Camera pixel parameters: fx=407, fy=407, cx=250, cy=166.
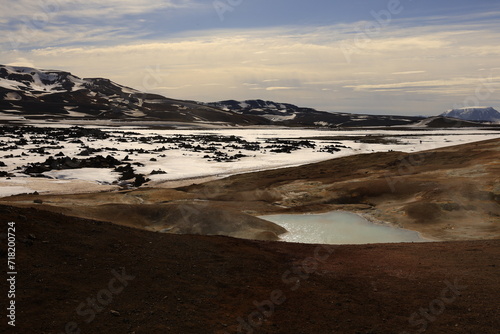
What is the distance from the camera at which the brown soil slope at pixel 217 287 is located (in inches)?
415

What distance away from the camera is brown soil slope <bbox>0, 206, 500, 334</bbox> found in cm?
1053

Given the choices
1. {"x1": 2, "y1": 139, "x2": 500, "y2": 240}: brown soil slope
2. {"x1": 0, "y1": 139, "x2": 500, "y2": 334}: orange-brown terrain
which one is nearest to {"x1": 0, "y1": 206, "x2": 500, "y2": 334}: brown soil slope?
{"x1": 0, "y1": 139, "x2": 500, "y2": 334}: orange-brown terrain

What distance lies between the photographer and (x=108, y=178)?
42.4 metres

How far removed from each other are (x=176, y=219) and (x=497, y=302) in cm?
1708

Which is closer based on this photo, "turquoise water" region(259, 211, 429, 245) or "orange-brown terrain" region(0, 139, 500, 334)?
"orange-brown terrain" region(0, 139, 500, 334)

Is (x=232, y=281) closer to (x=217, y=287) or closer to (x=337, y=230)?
(x=217, y=287)

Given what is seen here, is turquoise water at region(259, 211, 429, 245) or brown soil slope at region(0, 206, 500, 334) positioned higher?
brown soil slope at region(0, 206, 500, 334)

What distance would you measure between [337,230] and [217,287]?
1458cm

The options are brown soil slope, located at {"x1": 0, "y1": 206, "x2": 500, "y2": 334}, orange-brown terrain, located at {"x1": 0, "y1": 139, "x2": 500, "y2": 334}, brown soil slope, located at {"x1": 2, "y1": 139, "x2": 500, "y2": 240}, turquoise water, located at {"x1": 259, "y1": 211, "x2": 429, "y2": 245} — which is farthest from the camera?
brown soil slope, located at {"x1": 2, "y1": 139, "x2": 500, "y2": 240}

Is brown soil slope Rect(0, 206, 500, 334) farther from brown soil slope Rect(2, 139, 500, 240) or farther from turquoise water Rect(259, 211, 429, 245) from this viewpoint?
brown soil slope Rect(2, 139, 500, 240)

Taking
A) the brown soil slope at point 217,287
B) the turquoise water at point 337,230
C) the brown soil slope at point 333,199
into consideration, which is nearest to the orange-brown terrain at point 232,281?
the brown soil slope at point 217,287

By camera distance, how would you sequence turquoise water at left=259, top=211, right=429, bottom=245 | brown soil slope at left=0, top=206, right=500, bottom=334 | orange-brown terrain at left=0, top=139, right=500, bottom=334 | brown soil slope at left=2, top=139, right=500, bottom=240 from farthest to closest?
brown soil slope at left=2, top=139, right=500, bottom=240 → turquoise water at left=259, top=211, right=429, bottom=245 → orange-brown terrain at left=0, top=139, right=500, bottom=334 → brown soil slope at left=0, top=206, right=500, bottom=334

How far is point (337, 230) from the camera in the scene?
84.6ft

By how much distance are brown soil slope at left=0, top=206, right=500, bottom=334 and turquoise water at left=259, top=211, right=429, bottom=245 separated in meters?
6.66
